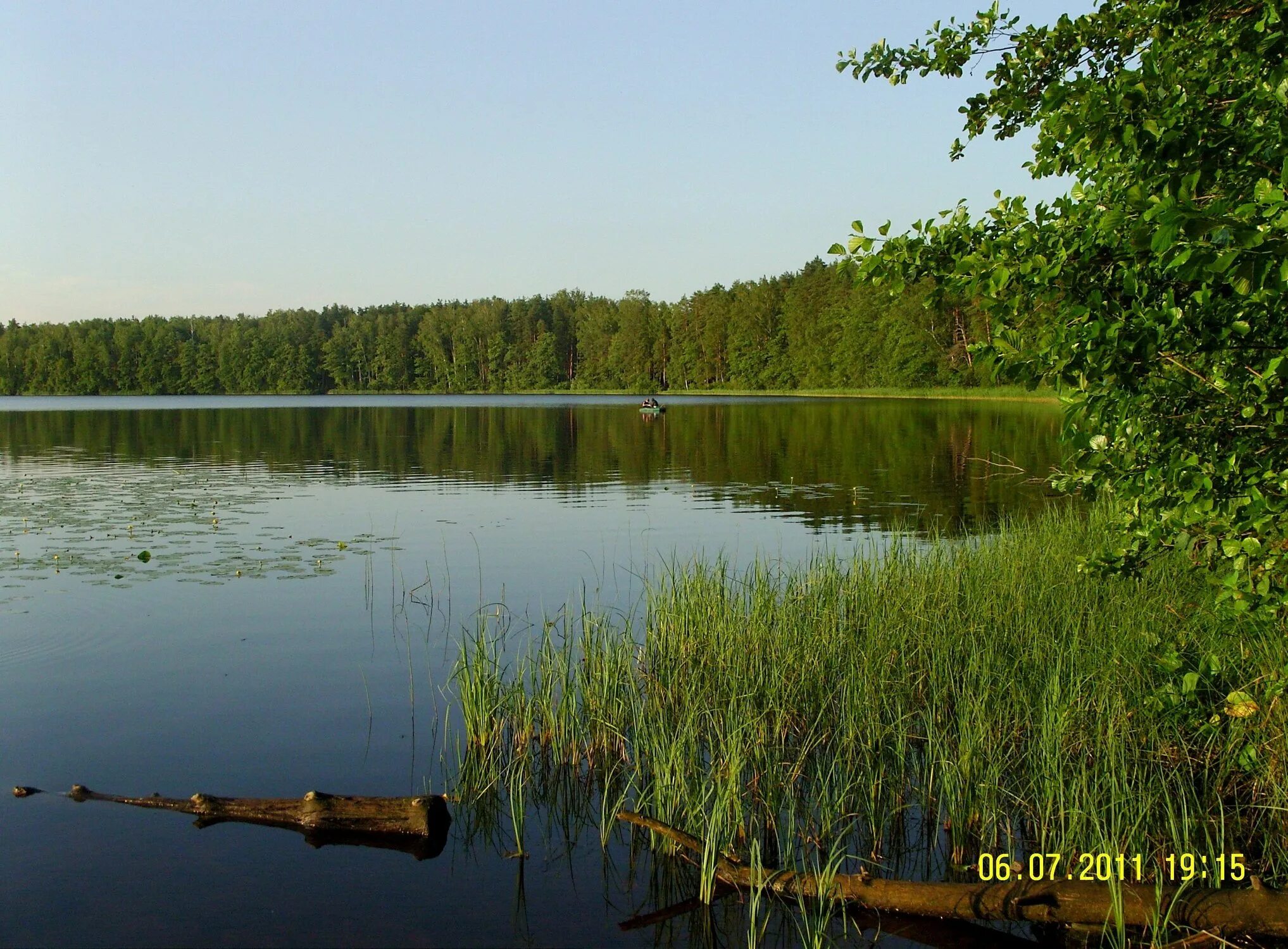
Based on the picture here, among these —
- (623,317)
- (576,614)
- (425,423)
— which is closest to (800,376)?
(623,317)

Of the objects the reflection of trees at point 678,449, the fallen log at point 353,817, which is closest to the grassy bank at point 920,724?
the fallen log at point 353,817

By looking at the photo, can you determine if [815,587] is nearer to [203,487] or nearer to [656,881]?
[656,881]

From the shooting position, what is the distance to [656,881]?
7215mm

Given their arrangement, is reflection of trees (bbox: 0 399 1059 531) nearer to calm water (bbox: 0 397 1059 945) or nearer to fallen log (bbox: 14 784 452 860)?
calm water (bbox: 0 397 1059 945)

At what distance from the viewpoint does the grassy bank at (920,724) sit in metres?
6.97

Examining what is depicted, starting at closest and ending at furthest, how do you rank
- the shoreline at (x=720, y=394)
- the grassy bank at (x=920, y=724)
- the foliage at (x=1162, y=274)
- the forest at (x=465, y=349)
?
the foliage at (x=1162, y=274), the grassy bank at (x=920, y=724), the shoreline at (x=720, y=394), the forest at (x=465, y=349)

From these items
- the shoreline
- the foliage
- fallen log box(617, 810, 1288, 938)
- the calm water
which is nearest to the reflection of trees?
the calm water

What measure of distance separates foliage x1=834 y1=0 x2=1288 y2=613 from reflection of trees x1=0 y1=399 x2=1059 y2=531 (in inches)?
261

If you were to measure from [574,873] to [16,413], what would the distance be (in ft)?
338

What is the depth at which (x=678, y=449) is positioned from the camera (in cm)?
4806

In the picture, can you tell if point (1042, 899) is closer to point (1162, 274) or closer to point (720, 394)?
point (1162, 274)

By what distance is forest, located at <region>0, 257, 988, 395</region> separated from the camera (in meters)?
154

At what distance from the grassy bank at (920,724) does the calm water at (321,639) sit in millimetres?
775
